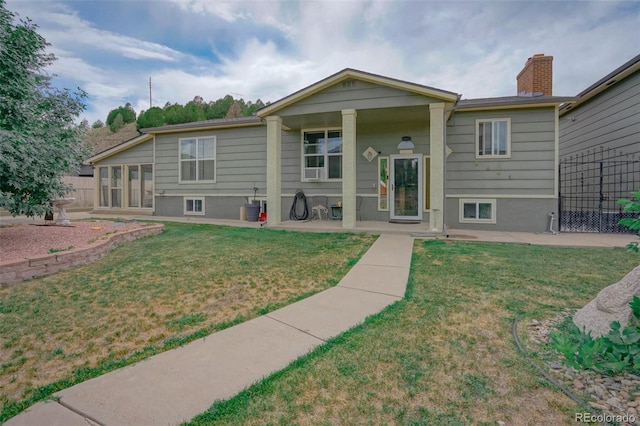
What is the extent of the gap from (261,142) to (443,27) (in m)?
Answer: 6.97

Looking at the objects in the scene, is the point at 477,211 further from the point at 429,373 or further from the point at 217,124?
the point at 217,124

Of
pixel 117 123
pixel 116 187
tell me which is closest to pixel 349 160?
pixel 116 187

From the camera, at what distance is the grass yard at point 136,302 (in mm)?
2267

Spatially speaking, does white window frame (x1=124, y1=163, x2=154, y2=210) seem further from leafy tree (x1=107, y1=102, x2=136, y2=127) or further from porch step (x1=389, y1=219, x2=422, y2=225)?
leafy tree (x1=107, y1=102, x2=136, y2=127)

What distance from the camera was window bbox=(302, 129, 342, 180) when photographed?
34.5 ft

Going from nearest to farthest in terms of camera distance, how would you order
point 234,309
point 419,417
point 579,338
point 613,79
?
point 419,417 < point 579,338 < point 234,309 < point 613,79

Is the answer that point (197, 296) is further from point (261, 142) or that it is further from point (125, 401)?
point (261, 142)

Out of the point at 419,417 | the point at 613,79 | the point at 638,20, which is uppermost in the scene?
the point at 638,20

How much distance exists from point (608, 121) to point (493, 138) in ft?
11.4

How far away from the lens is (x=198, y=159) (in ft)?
40.0

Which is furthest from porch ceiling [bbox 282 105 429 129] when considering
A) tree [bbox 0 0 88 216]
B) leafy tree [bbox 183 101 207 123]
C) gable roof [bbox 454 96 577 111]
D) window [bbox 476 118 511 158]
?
leafy tree [bbox 183 101 207 123]

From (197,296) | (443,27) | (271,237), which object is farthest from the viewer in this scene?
(443,27)

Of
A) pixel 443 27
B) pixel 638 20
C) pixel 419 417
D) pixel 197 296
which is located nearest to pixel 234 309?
pixel 197 296

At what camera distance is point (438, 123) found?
7668mm
